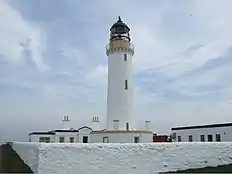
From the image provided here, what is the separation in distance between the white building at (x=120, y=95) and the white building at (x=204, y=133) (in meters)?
2.05

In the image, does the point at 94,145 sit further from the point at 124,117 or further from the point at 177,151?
the point at 124,117

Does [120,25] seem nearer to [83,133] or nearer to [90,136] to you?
[90,136]

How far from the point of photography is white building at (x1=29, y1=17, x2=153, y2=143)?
20.6m

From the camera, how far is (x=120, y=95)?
2220 centimetres

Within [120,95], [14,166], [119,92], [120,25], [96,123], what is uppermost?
[120,25]

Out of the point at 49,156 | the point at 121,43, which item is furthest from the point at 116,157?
the point at 121,43

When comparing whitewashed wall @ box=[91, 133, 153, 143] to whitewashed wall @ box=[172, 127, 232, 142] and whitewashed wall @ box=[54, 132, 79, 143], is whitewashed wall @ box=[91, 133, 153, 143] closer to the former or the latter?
whitewashed wall @ box=[172, 127, 232, 142]

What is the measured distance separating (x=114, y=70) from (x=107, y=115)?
3.45m

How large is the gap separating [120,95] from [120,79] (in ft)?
4.10

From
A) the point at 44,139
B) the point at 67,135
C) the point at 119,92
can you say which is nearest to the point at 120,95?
the point at 119,92

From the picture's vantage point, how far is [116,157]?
8.59 meters

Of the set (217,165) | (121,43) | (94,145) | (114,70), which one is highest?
(121,43)

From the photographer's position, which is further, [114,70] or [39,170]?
[114,70]

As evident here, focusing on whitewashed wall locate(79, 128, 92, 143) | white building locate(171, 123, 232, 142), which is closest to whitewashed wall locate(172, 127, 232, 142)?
white building locate(171, 123, 232, 142)
